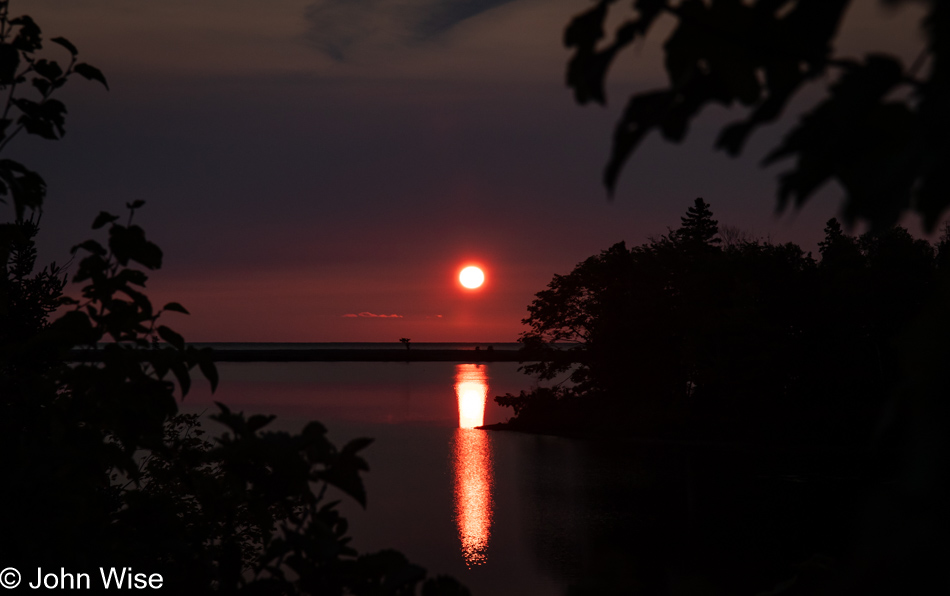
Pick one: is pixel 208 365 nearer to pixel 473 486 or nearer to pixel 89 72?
pixel 89 72

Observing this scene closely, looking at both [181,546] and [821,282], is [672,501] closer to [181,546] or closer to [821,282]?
[821,282]

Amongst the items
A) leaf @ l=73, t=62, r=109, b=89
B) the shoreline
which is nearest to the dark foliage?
leaf @ l=73, t=62, r=109, b=89

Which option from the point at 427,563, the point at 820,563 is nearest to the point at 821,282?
the point at 427,563

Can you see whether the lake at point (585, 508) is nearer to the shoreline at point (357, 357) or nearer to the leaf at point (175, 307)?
the leaf at point (175, 307)

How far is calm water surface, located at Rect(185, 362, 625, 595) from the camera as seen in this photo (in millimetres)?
22219

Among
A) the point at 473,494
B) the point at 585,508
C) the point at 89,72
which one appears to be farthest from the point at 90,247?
the point at 473,494

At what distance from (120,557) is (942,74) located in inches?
112

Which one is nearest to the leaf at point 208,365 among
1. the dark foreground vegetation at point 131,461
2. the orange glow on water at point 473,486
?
the dark foreground vegetation at point 131,461

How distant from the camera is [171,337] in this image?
2730mm

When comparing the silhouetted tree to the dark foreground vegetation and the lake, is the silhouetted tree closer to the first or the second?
the lake

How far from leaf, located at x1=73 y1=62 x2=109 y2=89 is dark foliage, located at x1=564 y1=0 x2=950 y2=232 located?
2630mm

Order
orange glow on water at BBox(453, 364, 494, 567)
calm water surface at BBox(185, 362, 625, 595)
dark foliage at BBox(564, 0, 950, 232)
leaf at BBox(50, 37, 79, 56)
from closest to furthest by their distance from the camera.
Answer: dark foliage at BBox(564, 0, 950, 232), leaf at BBox(50, 37, 79, 56), calm water surface at BBox(185, 362, 625, 595), orange glow on water at BBox(453, 364, 494, 567)

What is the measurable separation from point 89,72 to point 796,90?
302 centimetres

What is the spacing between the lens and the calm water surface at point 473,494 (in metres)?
22.2
